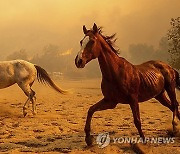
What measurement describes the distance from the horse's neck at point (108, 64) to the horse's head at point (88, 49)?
105 mm

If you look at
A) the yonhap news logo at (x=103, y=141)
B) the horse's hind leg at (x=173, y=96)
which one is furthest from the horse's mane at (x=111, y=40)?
the yonhap news logo at (x=103, y=141)

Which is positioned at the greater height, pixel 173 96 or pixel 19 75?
pixel 173 96

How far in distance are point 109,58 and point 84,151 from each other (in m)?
1.28

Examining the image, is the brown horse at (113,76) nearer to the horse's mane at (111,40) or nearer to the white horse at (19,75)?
the horse's mane at (111,40)

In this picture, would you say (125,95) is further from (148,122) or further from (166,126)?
(148,122)

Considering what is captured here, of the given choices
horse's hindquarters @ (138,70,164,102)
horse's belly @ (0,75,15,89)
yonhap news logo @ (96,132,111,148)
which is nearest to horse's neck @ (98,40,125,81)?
horse's hindquarters @ (138,70,164,102)

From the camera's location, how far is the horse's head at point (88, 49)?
10.5 ft

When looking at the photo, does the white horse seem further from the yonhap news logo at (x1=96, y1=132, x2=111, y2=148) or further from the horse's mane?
the horse's mane

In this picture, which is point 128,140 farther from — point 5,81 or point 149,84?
point 5,81

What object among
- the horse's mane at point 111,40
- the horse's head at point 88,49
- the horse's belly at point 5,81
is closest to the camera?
the horse's head at point 88,49

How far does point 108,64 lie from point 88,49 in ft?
1.23

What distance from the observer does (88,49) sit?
129 inches

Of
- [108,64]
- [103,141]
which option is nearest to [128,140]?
[103,141]

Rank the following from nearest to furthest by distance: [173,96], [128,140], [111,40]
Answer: [111,40], [128,140], [173,96]
